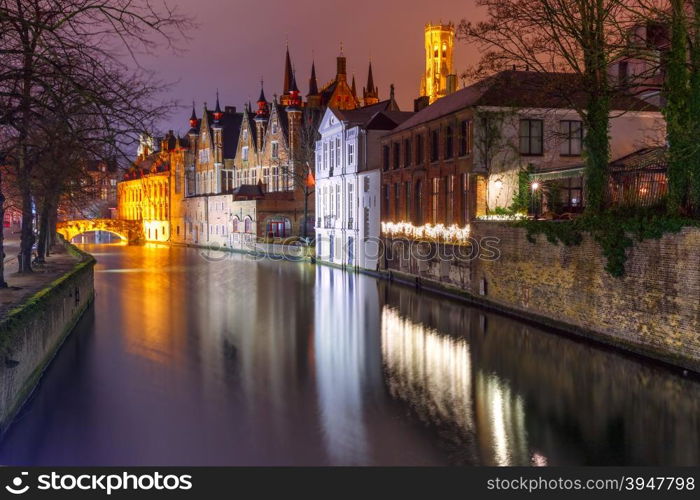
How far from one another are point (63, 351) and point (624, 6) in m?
17.5

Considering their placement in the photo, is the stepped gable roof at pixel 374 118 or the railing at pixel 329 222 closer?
the stepped gable roof at pixel 374 118

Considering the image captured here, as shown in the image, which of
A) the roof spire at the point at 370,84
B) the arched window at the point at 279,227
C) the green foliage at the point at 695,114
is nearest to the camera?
the green foliage at the point at 695,114

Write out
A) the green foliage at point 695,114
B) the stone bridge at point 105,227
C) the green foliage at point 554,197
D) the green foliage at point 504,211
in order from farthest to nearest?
the stone bridge at point 105,227 < the green foliage at point 504,211 < the green foliage at point 554,197 < the green foliage at point 695,114

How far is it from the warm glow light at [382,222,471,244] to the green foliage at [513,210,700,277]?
862 cm

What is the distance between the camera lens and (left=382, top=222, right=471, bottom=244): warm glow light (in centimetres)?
3256

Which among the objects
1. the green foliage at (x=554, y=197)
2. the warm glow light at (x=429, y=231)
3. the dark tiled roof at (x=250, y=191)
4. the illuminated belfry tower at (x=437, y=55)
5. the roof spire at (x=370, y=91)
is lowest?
the warm glow light at (x=429, y=231)

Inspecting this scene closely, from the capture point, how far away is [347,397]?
16188 mm

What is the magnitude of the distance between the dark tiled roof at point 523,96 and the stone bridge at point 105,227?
61965 millimetres

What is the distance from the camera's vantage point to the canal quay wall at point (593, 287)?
17.4 m

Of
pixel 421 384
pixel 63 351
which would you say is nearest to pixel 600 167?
pixel 421 384

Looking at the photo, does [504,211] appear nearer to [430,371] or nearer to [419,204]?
[419,204]

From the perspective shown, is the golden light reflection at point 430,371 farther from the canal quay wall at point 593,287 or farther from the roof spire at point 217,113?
the roof spire at point 217,113

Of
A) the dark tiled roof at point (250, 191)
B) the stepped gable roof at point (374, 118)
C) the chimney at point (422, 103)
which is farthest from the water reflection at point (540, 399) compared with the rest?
the dark tiled roof at point (250, 191)

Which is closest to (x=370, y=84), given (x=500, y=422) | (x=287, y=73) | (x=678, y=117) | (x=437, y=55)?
(x=287, y=73)
